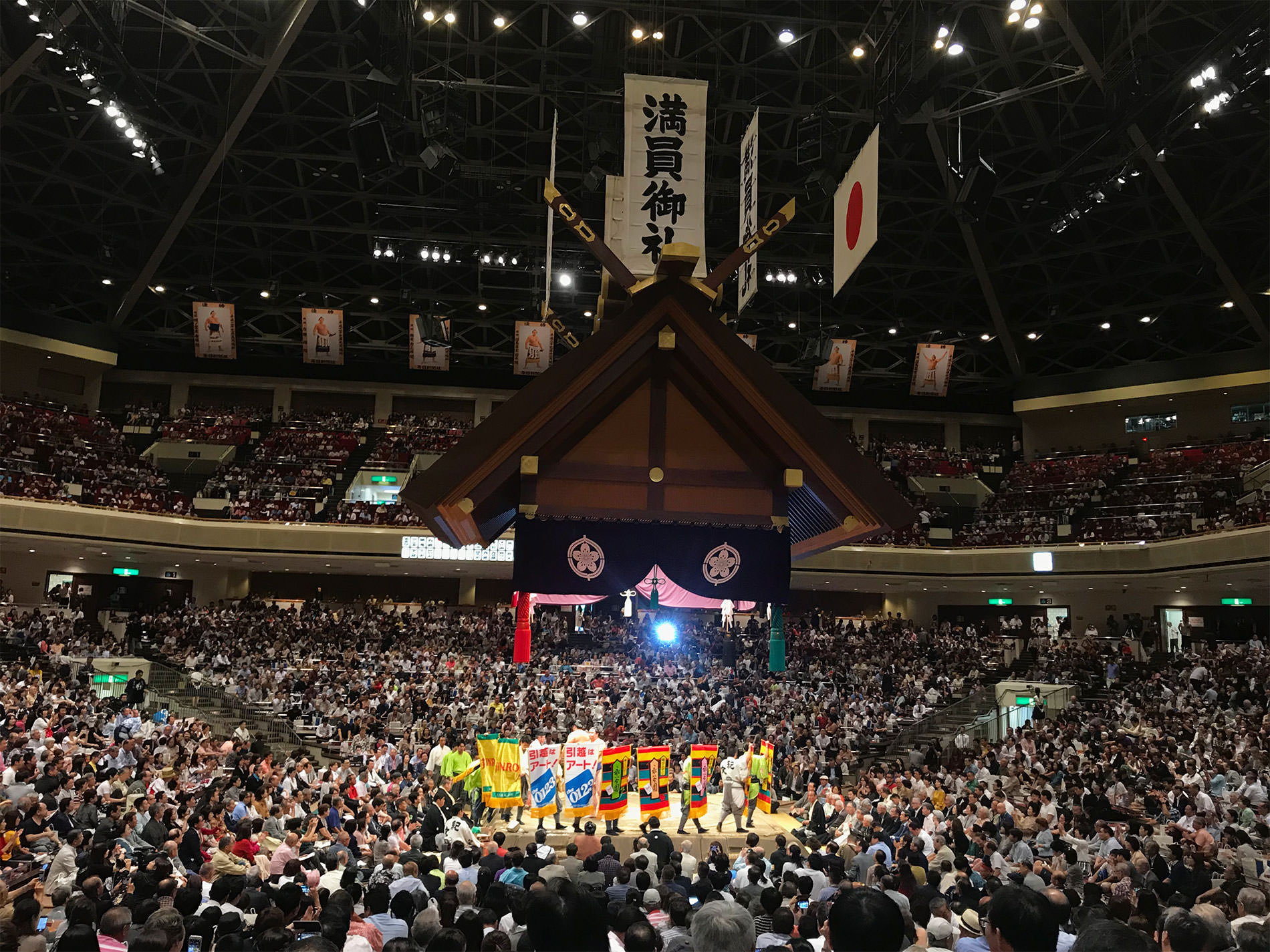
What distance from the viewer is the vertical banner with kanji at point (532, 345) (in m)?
23.2

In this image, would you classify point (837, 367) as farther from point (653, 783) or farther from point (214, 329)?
point (214, 329)

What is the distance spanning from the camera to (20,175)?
2014cm

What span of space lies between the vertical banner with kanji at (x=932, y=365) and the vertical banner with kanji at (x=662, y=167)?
1781 centimetres

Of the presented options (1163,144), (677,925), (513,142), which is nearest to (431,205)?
(513,142)

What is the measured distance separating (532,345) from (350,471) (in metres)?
7.48

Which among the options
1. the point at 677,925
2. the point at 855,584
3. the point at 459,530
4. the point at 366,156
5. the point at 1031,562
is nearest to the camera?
the point at 677,925

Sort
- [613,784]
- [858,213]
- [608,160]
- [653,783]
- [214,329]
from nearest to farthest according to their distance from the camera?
[858,213] < [613,784] < [653,783] < [608,160] < [214,329]

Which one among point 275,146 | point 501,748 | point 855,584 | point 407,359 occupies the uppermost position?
point 275,146

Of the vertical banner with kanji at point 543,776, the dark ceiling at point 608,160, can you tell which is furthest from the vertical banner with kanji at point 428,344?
the vertical banner with kanji at point 543,776

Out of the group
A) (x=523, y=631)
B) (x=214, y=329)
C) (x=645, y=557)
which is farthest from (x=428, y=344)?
(x=645, y=557)

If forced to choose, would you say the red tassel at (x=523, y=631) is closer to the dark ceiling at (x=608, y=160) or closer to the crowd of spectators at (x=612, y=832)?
the crowd of spectators at (x=612, y=832)

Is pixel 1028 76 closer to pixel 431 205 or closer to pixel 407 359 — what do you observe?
pixel 431 205

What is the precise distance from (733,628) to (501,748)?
14.0 m

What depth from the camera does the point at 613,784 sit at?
12.1 meters
